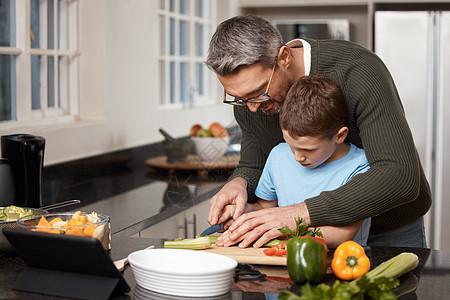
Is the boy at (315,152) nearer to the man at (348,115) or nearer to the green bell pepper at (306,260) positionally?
the man at (348,115)

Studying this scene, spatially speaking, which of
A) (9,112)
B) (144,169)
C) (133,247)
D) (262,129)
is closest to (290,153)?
(262,129)

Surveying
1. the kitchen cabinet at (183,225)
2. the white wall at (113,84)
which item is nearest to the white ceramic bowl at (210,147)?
the white wall at (113,84)

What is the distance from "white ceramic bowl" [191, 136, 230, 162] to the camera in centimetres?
341

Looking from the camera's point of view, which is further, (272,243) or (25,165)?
(25,165)

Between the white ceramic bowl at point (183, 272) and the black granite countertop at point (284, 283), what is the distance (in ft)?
0.07

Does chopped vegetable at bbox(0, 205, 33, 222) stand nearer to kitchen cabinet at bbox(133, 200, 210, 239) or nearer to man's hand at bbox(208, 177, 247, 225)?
man's hand at bbox(208, 177, 247, 225)

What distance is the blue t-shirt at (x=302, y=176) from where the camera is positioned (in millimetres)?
1838

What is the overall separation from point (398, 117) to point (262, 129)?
1.58 ft

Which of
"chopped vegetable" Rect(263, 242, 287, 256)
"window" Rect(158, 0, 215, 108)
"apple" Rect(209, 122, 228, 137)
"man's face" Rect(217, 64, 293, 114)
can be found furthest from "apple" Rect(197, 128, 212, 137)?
"chopped vegetable" Rect(263, 242, 287, 256)

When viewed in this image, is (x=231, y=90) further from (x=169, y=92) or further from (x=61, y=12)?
(x=169, y=92)

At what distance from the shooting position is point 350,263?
1452 millimetres

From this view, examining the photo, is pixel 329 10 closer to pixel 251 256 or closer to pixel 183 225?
pixel 183 225

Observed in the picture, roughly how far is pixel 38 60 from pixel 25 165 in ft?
3.65

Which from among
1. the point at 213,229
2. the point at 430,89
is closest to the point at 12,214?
the point at 213,229
